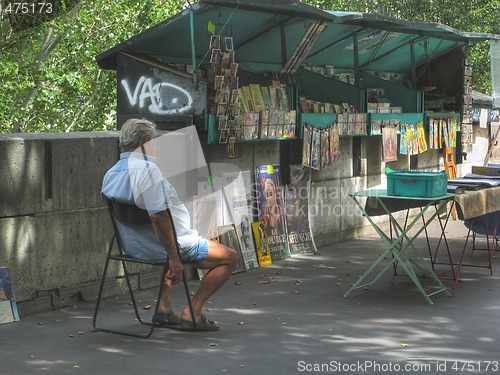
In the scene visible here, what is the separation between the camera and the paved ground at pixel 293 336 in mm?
5895

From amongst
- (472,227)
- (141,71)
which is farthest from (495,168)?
(141,71)

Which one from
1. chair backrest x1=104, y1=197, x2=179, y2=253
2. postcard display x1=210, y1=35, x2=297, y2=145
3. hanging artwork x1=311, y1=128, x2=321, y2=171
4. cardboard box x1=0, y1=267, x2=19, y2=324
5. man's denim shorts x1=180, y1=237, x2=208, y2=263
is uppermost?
postcard display x1=210, y1=35, x2=297, y2=145

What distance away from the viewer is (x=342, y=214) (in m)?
11.7

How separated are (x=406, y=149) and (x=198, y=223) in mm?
4545

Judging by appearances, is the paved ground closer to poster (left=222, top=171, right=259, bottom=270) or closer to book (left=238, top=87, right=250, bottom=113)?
poster (left=222, top=171, right=259, bottom=270)

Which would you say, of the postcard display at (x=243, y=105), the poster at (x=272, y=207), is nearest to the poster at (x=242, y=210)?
the poster at (x=272, y=207)

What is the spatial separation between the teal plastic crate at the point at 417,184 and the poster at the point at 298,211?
267cm

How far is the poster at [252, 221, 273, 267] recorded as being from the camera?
995 cm

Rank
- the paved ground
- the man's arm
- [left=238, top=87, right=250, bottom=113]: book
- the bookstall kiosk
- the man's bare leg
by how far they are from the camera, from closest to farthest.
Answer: the paved ground, the man's arm, the man's bare leg, the bookstall kiosk, [left=238, top=87, right=250, bottom=113]: book

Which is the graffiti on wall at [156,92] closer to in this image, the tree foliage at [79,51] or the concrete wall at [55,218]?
the concrete wall at [55,218]

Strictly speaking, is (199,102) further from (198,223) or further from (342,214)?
(342,214)

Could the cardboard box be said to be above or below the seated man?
below

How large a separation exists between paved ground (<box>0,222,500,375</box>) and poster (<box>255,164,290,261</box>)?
3.94ft

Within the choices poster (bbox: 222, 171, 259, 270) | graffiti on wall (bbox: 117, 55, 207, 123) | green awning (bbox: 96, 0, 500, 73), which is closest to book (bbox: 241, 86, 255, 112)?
green awning (bbox: 96, 0, 500, 73)
